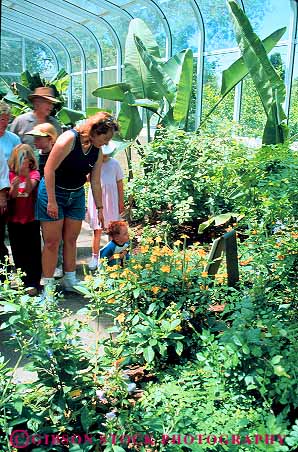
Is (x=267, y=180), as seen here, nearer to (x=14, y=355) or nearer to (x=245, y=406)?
(x=245, y=406)

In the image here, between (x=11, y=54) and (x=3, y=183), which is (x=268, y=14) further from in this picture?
(x=11, y=54)

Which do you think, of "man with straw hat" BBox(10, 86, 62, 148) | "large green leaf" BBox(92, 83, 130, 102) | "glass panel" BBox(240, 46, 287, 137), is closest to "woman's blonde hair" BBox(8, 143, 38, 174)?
"man with straw hat" BBox(10, 86, 62, 148)

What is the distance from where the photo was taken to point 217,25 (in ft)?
25.1

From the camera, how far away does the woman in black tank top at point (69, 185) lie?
3.33 metres

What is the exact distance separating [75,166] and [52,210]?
345mm

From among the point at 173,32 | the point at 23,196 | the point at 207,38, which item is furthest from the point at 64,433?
the point at 173,32

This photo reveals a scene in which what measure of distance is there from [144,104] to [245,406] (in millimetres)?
4136

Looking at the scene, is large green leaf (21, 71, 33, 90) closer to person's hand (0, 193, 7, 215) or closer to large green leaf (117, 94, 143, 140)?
large green leaf (117, 94, 143, 140)

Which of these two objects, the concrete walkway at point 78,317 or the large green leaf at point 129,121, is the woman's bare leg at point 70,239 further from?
the large green leaf at point 129,121

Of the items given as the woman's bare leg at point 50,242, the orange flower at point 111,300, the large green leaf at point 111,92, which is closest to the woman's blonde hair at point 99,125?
the woman's bare leg at point 50,242

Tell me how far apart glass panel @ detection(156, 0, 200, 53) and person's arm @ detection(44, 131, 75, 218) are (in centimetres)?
551

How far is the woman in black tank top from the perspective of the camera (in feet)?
10.9

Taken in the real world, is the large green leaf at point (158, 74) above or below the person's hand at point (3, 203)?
above

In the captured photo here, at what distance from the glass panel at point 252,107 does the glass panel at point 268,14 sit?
0.90ft
